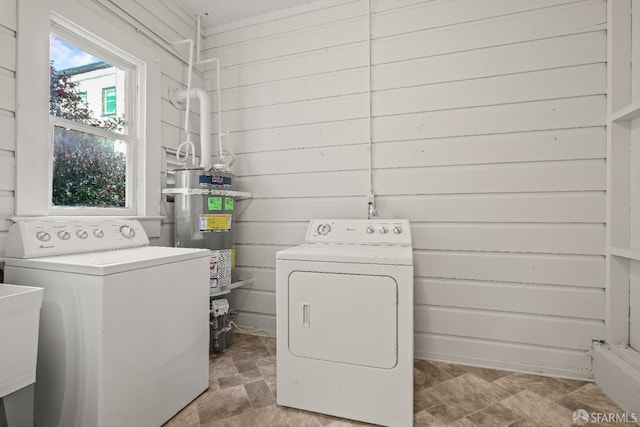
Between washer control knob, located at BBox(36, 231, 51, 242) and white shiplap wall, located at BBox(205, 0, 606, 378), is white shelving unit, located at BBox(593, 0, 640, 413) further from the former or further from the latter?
washer control knob, located at BBox(36, 231, 51, 242)

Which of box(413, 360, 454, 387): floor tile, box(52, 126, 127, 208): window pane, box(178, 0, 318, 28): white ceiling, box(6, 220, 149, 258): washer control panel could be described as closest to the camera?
box(6, 220, 149, 258): washer control panel

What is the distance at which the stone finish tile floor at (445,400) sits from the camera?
151 centimetres

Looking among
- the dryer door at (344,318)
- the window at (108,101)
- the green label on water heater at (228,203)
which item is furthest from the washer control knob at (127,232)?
the dryer door at (344,318)

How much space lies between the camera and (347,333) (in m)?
1.50

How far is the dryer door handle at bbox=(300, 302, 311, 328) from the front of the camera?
5.12 ft

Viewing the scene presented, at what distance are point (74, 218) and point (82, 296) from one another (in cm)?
73

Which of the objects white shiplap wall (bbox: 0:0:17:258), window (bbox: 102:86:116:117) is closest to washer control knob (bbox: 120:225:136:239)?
white shiplap wall (bbox: 0:0:17:258)

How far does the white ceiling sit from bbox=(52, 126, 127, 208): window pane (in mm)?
1281

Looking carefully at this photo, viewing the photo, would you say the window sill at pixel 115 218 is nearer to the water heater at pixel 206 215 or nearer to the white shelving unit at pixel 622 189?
the water heater at pixel 206 215

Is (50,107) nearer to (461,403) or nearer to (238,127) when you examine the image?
(238,127)

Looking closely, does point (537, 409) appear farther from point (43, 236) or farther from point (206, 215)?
point (43, 236)

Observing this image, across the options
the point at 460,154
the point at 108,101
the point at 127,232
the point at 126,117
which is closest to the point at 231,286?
the point at 127,232

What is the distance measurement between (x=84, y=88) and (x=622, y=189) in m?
3.25

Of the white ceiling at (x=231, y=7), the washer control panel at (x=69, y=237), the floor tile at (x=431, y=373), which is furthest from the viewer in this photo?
the white ceiling at (x=231, y=7)
